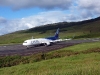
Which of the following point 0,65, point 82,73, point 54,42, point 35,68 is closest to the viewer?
point 82,73

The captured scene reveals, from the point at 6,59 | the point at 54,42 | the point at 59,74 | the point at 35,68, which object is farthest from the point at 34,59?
the point at 54,42

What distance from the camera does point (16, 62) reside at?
34.5 m

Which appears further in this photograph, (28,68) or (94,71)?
(28,68)

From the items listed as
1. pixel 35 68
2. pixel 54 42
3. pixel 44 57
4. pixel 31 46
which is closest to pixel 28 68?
pixel 35 68

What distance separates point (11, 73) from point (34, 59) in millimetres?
10937

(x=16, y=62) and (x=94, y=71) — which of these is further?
(x=16, y=62)

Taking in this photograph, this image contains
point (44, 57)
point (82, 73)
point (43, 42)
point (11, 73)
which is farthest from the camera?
point (43, 42)

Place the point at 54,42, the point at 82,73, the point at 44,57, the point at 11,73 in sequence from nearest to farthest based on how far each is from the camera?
the point at 82,73, the point at 11,73, the point at 44,57, the point at 54,42

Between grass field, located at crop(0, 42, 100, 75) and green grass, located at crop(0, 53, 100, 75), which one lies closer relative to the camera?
grass field, located at crop(0, 42, 100, 75)

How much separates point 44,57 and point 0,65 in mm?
6705

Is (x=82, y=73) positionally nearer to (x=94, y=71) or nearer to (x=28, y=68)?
(x=94, y=71)

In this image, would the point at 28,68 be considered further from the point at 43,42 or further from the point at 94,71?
the point at 43,42

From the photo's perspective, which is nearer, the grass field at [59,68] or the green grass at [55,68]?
the grass field at [59,68]

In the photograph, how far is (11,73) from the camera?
76.3ft
